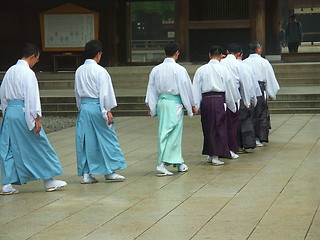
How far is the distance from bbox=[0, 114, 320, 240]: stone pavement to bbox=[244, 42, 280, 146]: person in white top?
0.64m

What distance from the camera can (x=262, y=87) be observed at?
1185 centimetres

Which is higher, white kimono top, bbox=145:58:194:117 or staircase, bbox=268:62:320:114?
Result: white kimono top, bbox=145:58:194:117

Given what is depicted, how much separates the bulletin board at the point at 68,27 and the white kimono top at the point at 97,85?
1442 cm

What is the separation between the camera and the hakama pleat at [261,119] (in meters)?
11.7

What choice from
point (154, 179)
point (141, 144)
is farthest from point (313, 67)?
point (154, 179)

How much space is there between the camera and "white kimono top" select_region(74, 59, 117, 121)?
848 centimetres

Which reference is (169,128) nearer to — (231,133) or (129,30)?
(231,133)

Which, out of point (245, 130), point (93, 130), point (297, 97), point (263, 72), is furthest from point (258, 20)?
point (93, 130)

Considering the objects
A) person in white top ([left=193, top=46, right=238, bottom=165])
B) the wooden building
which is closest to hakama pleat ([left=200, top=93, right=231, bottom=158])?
person in white top ([left=193, top=46, right=238, bottom=165])

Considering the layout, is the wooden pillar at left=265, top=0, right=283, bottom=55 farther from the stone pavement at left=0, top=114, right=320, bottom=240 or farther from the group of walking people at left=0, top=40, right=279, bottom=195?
the stone pavement at left=0, top=114, right=320, bottom=240

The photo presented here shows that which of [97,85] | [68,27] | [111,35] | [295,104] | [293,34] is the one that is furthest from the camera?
[293,34]

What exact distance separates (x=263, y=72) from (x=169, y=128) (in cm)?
306

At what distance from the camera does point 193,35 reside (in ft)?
74.9

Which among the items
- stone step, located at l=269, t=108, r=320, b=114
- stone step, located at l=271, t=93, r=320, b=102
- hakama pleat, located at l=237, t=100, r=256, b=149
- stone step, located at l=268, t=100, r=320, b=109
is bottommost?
stone step, located at l=269, t=108, r=320, b=114
